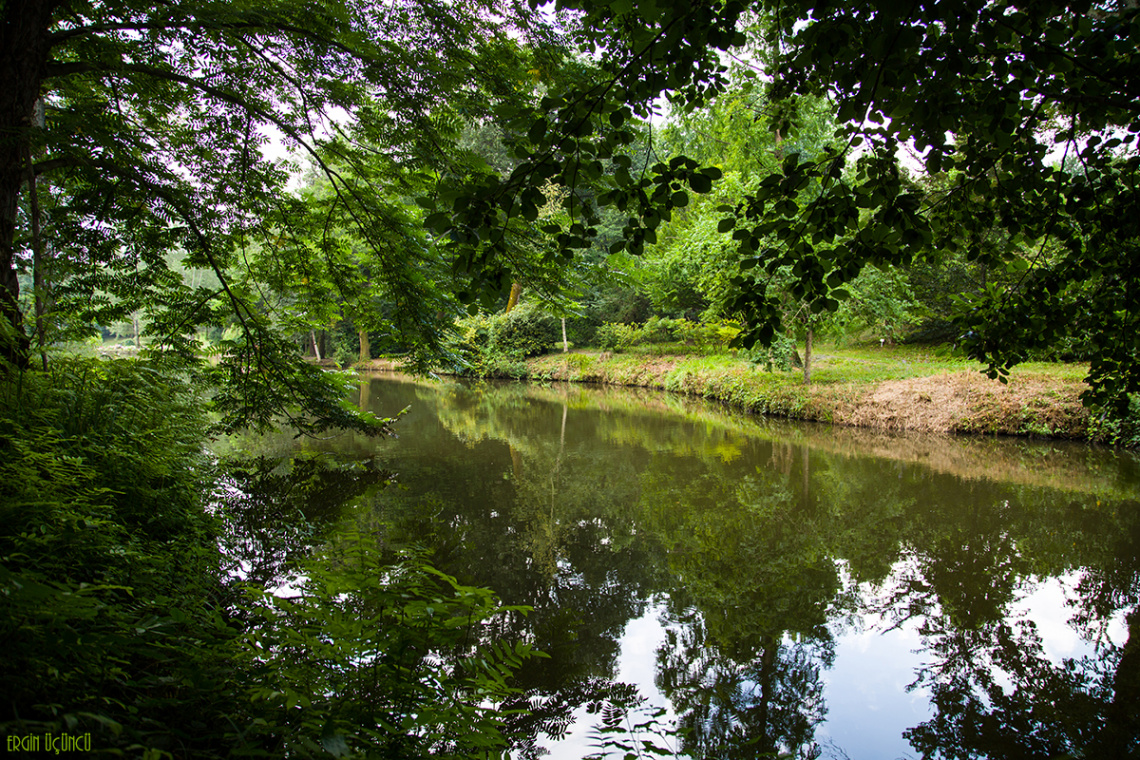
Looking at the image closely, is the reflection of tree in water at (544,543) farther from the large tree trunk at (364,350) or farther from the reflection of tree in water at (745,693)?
the large tree trunk at (364,350)

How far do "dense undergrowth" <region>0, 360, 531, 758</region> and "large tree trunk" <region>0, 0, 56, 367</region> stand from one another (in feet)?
1.60

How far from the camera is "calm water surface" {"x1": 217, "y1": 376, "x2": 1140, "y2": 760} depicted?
10.0 ft

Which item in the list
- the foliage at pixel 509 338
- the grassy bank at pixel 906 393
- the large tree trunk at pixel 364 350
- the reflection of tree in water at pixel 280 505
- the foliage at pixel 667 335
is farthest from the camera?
the large tree trunk at pixel 364 350

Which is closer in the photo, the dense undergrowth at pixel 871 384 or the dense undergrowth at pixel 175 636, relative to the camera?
the dense undergrowth at pixel 175 636

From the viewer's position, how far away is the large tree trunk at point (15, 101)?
11.1 feet

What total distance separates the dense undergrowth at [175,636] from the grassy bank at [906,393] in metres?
6.77

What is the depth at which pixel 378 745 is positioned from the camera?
1.72 meters

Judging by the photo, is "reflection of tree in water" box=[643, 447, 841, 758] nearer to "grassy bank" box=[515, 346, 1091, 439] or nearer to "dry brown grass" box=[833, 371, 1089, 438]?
"grassy bank" box=[515, 346, 1091, 439]

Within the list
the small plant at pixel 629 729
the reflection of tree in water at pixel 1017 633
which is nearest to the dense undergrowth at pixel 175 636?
the small plant at pixel 629 729

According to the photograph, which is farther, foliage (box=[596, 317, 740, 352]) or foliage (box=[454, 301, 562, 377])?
foliage (box=[454, 301, 562, 377])

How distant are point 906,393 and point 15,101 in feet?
46.0

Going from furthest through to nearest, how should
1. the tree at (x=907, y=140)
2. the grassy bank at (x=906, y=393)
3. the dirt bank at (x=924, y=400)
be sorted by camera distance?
the grassy bank at (x=906, y=393), the dirt bank at (x=924, y=400), the tree at (x=907, y=140)

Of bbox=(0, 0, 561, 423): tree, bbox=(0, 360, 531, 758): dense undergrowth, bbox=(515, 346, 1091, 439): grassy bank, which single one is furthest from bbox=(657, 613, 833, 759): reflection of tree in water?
bbox=(515, 346, 1091, 439): grassy bank

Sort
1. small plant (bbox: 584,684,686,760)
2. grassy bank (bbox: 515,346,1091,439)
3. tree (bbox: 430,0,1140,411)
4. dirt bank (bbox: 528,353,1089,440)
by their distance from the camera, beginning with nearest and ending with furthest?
tree (bbox: 430,0,1140,411) < small plant (bbox: 584,684,686,760) < dirt bank (bbox: 528,353,1089,440) < grassy bank (bbox: 515,346,1091,439)
